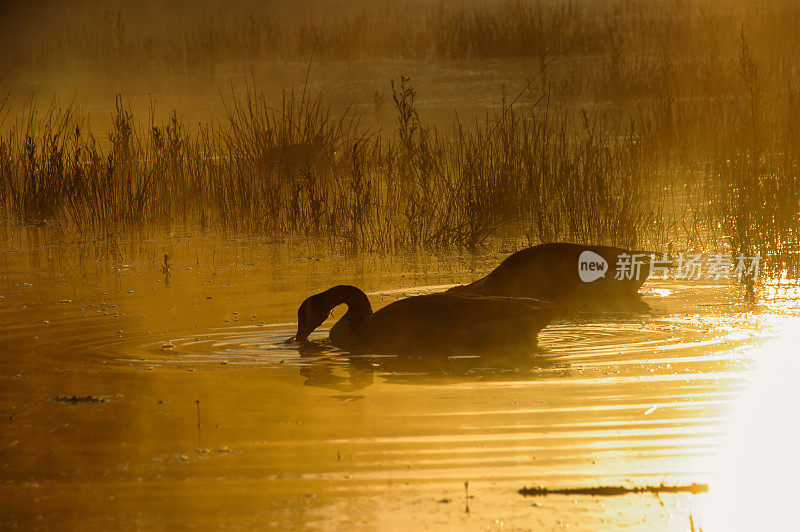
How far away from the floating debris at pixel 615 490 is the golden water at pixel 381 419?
5 cm

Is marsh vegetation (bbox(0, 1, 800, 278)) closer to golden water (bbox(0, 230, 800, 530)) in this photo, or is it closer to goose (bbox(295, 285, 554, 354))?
golden water (bbox(0, 230, 800, 530))

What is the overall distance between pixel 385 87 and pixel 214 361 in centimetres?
2069

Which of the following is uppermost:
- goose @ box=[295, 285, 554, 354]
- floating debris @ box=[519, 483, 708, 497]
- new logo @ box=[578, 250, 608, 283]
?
new logo @ box=[578, 250, 608, 283]

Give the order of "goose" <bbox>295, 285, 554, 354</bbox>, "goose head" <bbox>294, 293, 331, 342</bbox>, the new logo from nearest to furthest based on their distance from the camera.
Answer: "goose" <bbox>295, 285, 554, 354</bbox> < "goose head" <bbox>294, 293, 331, 342</bbox> < the new logo

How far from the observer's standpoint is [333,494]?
14.6 feet

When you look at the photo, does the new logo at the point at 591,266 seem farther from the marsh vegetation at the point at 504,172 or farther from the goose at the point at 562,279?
the marsh vegetation at the point at 504,172

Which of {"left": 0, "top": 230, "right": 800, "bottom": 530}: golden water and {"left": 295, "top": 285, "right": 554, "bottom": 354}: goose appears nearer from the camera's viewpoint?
{"left": 0, "top": 230, "right": 800, "bottom": 530}: golden water

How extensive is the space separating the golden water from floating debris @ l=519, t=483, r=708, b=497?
1.8 inches

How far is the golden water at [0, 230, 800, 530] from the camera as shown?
427cm

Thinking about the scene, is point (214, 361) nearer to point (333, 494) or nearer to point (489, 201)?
point (333, 494)

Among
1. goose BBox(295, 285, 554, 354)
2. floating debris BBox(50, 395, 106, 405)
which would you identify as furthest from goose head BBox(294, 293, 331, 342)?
floating debris BBox(50, 395, 106, 405)

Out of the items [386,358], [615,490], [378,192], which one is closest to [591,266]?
[386,358]

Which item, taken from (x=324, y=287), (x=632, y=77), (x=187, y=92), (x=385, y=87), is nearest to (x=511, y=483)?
(x=324, y=287)

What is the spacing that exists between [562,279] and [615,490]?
4848 millimetres
